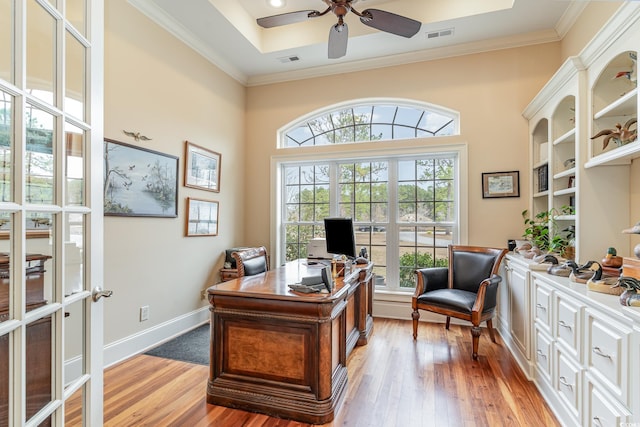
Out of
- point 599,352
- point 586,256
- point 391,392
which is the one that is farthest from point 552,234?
point 391,392

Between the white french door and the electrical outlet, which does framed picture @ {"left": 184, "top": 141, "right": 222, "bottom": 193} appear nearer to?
the electrical outlet

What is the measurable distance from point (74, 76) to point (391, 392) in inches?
99.0

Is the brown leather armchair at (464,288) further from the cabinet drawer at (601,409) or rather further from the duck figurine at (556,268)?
the cabinet drawer at (601,409)

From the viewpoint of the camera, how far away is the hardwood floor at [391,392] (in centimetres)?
193

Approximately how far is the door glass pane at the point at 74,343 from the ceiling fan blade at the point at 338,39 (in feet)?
8.54

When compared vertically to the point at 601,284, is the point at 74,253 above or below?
above

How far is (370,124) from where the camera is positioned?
167 inches

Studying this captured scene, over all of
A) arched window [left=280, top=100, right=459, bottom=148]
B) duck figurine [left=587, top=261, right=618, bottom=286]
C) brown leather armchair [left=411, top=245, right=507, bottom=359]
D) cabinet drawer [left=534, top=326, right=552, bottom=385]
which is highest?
arched window [left=280, top=100, right=459, bottom=148]

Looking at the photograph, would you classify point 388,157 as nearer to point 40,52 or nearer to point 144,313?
point 144,313

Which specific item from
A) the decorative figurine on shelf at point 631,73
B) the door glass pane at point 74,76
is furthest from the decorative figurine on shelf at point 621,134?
the door glass pane at point 74,76

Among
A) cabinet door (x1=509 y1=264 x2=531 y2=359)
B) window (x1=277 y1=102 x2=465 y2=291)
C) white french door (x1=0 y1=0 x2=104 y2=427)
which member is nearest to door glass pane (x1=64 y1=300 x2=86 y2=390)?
white french door (x1=0 y1=0 x2=104 y2=427)

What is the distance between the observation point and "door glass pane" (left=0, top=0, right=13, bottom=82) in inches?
32.9

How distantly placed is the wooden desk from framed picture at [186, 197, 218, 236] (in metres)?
1.71

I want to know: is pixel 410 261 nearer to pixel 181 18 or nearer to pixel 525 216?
pixel 525 216
